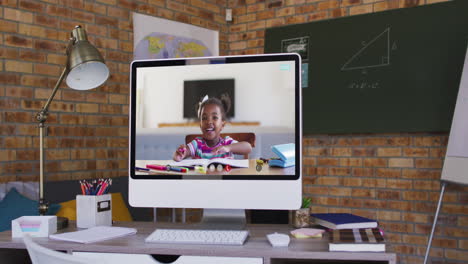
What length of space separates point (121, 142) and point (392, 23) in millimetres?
2150

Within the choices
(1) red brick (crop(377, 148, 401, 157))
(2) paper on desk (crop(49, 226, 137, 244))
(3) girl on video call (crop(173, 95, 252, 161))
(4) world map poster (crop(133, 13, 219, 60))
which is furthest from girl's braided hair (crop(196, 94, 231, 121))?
(1) red brick (crop(377, 148, 401, 157))

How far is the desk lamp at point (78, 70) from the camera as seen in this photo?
1790mm

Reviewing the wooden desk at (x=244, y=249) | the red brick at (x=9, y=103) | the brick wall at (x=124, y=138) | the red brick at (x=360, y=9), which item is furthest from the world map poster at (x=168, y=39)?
the wooden desk at (x=244, y=249)

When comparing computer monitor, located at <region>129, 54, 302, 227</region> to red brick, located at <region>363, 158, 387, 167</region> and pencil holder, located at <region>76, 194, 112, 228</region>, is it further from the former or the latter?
red brick, located at <region>363, 158, 387, 167</region>

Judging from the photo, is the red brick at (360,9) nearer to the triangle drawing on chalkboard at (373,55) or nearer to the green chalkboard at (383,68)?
the green chalkboard at (383,68)

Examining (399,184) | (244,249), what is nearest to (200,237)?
(244,249)

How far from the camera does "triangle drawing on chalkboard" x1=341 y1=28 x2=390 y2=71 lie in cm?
340

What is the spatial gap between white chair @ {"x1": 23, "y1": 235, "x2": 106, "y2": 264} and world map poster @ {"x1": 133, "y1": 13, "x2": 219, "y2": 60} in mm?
2421

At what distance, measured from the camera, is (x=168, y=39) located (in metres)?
3.73

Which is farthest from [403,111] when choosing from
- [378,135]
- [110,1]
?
[110,1]

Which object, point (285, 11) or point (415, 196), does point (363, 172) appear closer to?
point (415, 196)

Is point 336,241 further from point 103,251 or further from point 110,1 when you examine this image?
point 110,1

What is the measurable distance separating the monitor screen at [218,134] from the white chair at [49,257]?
513 mm

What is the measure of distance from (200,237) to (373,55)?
242cm
